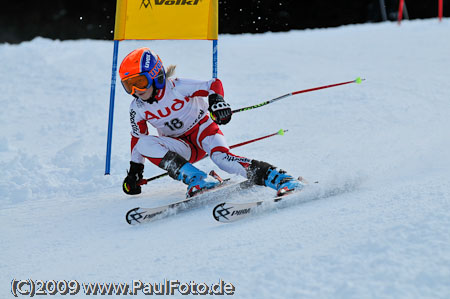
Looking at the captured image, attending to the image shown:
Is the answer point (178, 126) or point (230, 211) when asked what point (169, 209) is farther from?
point (178, 126)

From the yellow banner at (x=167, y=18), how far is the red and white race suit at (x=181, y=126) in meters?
0.84

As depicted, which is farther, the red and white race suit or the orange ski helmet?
the red and white race suit

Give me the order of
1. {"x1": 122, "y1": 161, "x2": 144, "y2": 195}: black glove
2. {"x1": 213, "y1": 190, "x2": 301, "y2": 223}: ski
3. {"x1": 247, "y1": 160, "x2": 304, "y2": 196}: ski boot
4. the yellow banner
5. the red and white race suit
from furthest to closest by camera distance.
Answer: the yellow banner, {"x1": 122, "y1": 161, "x2": 144, "y2": 195}: black glove, the red and white race suit, {"x1": 247, "y1": 160, "x2": 304, "y2": 196}: ski boot, {"x1": 213, "y1": 190, "x2": 301, "y2": 223}: ski

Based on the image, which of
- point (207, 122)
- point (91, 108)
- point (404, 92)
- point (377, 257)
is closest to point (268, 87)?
point (404, 92)

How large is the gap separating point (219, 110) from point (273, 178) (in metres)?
0.56

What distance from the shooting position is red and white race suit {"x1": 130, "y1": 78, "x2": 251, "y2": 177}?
3.81 meters

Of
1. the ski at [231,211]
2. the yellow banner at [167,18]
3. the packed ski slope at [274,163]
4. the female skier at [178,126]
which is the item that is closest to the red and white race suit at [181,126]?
the female skier at [178,126]

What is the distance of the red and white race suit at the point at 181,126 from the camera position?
381cm

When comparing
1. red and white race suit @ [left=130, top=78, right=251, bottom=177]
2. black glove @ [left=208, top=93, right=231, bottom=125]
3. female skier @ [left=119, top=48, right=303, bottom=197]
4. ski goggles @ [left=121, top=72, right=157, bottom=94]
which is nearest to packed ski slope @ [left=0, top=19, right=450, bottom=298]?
female skier @ [left=119, top=48, right=303, bottom=197]

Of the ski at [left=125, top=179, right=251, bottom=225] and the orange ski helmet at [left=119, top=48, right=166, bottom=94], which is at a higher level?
the orange ski helmet at [left=119, top=48, right=166, bottom=94]

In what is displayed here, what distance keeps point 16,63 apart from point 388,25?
677cm

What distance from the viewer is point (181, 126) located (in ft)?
12.9

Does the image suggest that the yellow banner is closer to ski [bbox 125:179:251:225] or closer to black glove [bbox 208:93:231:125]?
black glove [bbox 208:93:231:125]

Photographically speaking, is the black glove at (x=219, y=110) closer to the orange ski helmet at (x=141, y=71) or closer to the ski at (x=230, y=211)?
the orange ski helmet at (x=141, y=71)
